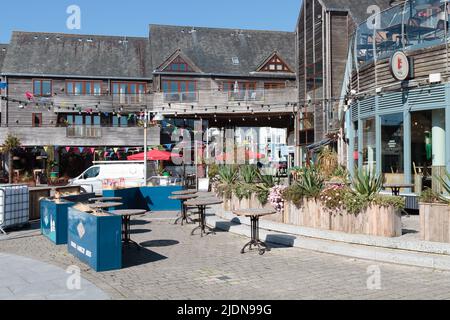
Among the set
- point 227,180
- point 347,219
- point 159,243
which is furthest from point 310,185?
point 227,180

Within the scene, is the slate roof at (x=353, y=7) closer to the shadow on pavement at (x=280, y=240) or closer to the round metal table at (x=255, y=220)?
the shadow on pavement at (x=280, y=240)

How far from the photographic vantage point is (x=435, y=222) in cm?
849

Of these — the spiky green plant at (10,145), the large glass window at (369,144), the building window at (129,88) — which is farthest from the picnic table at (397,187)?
the building window at (129,88)

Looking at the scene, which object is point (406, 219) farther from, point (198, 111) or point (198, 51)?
point (198, 51)

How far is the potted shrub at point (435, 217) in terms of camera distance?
8.38 metres

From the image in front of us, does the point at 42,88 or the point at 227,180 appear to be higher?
the point at 42,88

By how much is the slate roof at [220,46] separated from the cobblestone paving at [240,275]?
30495mm

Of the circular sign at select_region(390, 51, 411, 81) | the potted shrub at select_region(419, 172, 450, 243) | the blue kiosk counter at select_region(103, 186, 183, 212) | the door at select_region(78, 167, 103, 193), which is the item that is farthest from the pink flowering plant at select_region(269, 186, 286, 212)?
the door at select_region(78, 167, 103, 193)

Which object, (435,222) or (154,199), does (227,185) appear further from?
(435,222)

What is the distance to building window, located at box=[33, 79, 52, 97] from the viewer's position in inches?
1465

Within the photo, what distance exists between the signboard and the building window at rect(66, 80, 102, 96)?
1117 inches

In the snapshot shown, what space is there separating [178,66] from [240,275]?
32578 millimetres
